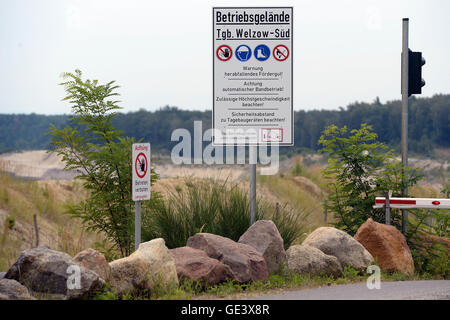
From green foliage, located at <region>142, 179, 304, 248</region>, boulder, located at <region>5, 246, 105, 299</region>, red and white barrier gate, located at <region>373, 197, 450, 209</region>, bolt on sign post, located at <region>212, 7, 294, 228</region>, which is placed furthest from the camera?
bolt on sign post, located at <region>212, 7, 294, 228</region>

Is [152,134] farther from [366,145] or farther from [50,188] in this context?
[366,145]

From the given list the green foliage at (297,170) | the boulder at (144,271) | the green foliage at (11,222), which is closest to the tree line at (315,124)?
the green foliage at (297,170)

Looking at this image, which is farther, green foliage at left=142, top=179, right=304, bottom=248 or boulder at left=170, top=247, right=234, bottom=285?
green foliage at left=142, top=179, right=304, bottom=248

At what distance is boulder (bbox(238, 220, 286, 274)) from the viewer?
10.0 meters

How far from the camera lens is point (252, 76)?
11914 mm

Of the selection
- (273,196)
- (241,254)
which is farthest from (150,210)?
(273,196)

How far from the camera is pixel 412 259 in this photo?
1163 centimetres

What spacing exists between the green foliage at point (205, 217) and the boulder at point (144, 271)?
2061mm

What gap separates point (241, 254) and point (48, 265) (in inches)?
114

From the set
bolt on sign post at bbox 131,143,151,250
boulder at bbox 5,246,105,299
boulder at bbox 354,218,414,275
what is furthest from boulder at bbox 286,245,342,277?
boulder at bbox 5,246,105,299

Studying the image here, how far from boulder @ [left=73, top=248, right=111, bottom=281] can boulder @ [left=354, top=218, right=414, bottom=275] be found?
5.07 meters

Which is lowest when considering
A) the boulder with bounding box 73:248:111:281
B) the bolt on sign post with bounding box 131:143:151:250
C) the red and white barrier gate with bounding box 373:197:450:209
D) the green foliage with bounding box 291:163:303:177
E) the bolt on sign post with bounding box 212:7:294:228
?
the green foliage with bounding box 291:163:303:177

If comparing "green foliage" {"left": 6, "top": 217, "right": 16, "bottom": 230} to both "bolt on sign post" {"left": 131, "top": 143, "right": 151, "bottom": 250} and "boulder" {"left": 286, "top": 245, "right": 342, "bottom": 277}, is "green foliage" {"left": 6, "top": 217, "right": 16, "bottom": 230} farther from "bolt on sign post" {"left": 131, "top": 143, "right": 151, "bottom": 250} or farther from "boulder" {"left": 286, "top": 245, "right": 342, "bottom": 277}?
"boulder" {"left": 286, "top": 245, "right": 342, "bottom": 277}

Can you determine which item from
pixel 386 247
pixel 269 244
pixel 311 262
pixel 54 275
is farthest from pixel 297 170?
pixel 54 275
